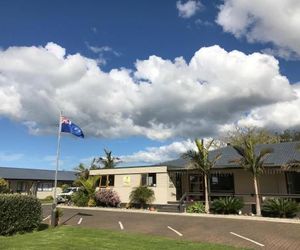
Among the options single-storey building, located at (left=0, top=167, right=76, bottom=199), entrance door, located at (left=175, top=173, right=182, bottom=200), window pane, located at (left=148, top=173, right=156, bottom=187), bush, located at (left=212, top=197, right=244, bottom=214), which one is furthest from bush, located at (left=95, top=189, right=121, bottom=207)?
single-storey building, located at (left=0, top=167, right=76, bottom=199)

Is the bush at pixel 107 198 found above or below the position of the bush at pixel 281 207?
above

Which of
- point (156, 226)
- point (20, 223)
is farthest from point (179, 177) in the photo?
point (20, 223)

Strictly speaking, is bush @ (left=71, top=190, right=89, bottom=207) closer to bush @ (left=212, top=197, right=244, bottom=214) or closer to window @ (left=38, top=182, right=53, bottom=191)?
bush @ (left=212, top=197, right=244, bottom=214)

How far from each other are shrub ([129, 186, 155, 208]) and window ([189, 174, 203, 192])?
A: 3.38 meters

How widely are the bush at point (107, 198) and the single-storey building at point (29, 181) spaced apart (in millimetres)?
20674

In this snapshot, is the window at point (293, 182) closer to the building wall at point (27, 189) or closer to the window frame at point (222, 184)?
the window frame at point (222, 184)

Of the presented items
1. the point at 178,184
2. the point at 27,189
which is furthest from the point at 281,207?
the point at 27,189

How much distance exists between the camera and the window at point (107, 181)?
1430 inches

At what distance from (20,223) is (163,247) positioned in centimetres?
710

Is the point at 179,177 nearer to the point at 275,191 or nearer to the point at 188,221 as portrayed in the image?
the point at 275,191

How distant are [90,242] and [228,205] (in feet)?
43.9

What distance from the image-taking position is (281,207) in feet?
73.4

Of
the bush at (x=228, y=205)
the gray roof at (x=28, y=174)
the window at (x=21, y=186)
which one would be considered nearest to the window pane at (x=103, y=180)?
the bush at (x=228, y=205)

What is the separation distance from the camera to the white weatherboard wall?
31548 mm
